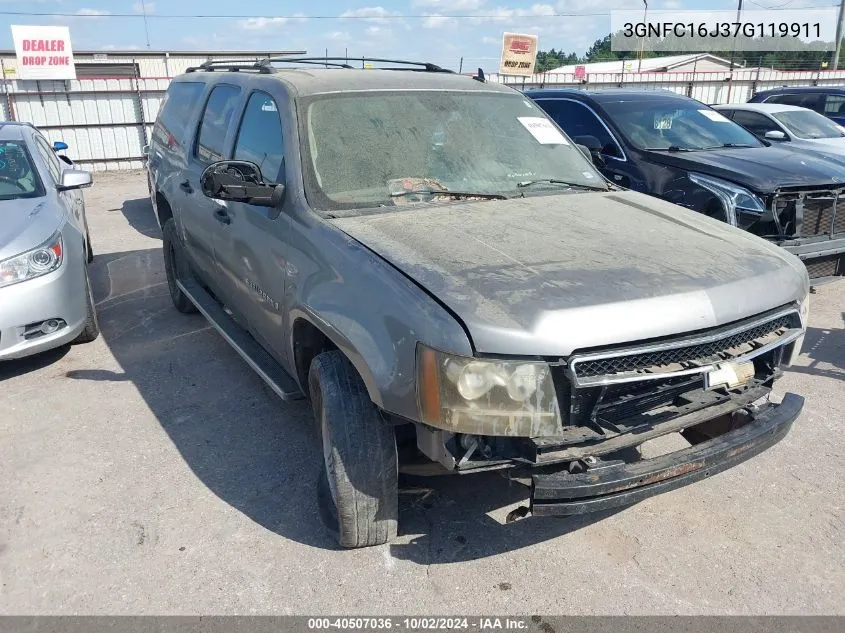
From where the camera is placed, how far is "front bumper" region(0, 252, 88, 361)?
4406 mm

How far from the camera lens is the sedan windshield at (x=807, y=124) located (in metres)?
9.79

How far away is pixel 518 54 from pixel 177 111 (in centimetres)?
1699

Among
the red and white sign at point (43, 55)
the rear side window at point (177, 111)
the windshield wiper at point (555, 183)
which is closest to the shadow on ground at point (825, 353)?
the windshield wiper at point (555, 183)

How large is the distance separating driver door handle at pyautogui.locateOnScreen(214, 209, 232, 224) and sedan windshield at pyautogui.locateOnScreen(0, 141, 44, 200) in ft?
6.66

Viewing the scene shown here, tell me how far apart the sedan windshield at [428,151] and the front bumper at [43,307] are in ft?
7.83

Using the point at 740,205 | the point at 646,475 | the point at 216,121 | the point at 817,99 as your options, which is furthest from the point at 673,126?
the point at 817,99

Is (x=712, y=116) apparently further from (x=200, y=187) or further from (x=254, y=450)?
(x=254, y=450)

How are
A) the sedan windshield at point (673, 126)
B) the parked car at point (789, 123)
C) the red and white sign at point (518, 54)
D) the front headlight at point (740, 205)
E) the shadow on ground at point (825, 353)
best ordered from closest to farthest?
the shadow on ground at point (825, 353)
the front headlight at point (740, 205)
the sedan windshield at point (673, 126)
the parked car at point (789, 123)
the red and white sign at point (518, 54)

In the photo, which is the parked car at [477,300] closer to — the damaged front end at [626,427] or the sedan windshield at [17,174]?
the damaged front end at [626,427]

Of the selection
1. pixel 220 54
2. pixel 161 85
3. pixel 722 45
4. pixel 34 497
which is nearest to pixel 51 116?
pixel 161 85

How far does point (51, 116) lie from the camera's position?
15.2m

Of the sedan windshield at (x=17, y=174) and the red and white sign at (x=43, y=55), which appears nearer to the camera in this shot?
the sedan windshield at (x=17, y=174)

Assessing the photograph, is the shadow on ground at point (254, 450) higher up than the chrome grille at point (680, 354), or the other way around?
the chrome grille at point (680, 354)

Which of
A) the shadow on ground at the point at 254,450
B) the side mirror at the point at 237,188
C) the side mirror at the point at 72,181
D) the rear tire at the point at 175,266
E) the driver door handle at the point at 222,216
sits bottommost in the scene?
the shadow on ground at the point at 254,450
